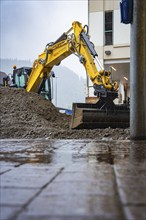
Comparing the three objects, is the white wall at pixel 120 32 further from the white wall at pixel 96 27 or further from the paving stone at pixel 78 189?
the paving stone at pixel 78 189

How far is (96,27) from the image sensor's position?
21.9 metres

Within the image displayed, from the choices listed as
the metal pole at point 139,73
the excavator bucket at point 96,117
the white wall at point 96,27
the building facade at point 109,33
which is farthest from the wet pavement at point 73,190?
the white wall at point 96,27

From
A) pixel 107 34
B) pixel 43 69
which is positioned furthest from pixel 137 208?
pixel 107 34

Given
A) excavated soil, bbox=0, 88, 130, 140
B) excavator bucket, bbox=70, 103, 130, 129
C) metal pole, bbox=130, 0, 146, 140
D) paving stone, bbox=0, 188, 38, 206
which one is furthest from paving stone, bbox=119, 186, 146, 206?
excavator bucket, bbox=70, 103, 130, 129

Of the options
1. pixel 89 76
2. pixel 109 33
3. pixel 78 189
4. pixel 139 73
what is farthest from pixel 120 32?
pixel 78 189

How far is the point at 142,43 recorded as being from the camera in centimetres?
599

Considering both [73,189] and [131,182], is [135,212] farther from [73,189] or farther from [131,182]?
[131,182]

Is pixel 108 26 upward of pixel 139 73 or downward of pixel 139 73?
upward

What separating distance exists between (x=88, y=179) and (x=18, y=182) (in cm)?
38

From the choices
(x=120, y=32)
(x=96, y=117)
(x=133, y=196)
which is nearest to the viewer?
(x=133, y=196)

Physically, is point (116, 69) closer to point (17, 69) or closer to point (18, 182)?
point (17, 69)

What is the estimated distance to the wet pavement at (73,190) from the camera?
1311 mm

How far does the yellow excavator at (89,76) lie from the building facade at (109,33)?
A: 7.90 metres

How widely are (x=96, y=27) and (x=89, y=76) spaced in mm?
10990
